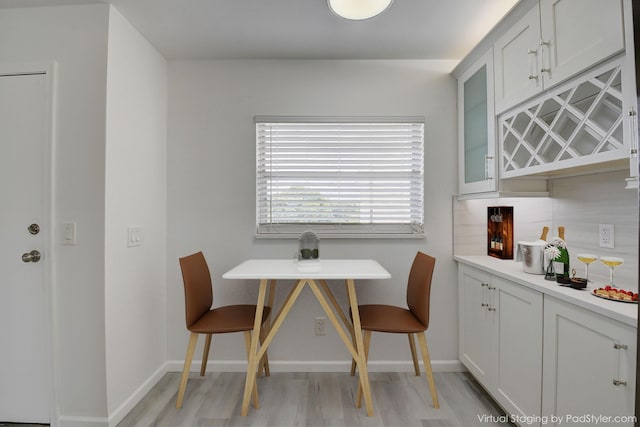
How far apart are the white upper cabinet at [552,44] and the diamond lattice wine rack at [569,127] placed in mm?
65

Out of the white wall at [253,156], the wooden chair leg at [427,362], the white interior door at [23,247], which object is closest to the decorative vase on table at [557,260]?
the wooden chair leg at [427,362]

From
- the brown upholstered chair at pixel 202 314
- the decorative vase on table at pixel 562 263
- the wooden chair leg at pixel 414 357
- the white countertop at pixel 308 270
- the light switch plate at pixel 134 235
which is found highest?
the light switch plate at pixel 134 235

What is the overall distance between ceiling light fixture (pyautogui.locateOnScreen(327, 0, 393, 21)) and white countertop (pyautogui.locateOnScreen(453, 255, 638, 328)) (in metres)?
1.55

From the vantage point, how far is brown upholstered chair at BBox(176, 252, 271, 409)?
1957 millimetres


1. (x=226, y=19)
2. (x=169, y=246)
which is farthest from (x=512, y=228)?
(x=169, y=246)

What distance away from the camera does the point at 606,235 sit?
1618 mm

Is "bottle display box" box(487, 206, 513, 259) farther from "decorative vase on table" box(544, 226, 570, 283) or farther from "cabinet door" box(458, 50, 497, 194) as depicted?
"decorative vase on table" box(544, 226, 570, 283)

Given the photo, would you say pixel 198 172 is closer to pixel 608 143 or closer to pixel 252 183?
pixel 252 183

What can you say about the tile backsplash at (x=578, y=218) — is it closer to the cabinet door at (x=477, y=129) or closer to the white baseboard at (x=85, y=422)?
the cabinet door at (x=477, y=129)

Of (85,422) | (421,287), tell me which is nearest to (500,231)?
(421,287)

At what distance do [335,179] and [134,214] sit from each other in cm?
144

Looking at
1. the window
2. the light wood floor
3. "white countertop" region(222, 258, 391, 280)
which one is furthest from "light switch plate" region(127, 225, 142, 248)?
the light wood floor

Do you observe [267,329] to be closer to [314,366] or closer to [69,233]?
[314,366]

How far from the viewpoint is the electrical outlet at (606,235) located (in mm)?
1591
